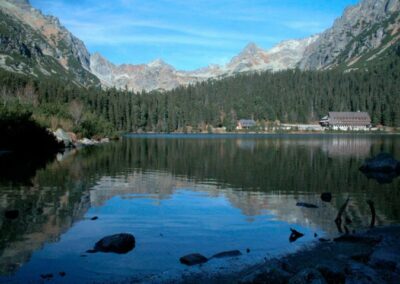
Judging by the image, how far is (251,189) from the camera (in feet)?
145

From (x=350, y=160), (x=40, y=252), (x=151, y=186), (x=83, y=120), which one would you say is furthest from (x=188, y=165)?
(x=83, y=120)

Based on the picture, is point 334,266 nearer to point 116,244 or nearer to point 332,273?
point 332,273

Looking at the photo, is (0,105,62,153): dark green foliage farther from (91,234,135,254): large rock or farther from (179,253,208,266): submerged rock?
(179,253,208,266): submerged rock

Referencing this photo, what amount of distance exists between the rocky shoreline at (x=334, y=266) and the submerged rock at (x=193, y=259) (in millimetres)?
1439

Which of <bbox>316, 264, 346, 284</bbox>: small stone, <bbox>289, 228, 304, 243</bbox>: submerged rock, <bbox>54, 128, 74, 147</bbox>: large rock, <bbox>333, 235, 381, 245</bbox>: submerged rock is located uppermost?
<bbox>54, 128, 74, 147</bbox>: large rock

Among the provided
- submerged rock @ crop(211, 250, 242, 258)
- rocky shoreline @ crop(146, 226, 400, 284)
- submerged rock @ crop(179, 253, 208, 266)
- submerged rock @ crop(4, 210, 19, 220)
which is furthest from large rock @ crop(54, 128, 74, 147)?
rocky shoreline @ crop(146, 226, 400, 284)

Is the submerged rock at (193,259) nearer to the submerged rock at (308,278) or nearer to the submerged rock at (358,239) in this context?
the submerged rock at (308,278)

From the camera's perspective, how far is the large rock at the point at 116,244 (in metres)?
23.5

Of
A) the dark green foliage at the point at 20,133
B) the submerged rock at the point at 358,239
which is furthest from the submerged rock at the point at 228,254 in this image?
the dark green foliage at the point at 20,133

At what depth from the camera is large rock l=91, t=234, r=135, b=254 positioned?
2355 cm

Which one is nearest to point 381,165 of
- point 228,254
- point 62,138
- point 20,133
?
point 228,254

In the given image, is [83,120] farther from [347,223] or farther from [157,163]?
[347,223]

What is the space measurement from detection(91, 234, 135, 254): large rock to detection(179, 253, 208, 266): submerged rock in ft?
11.4

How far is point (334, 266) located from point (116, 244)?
11543mm
